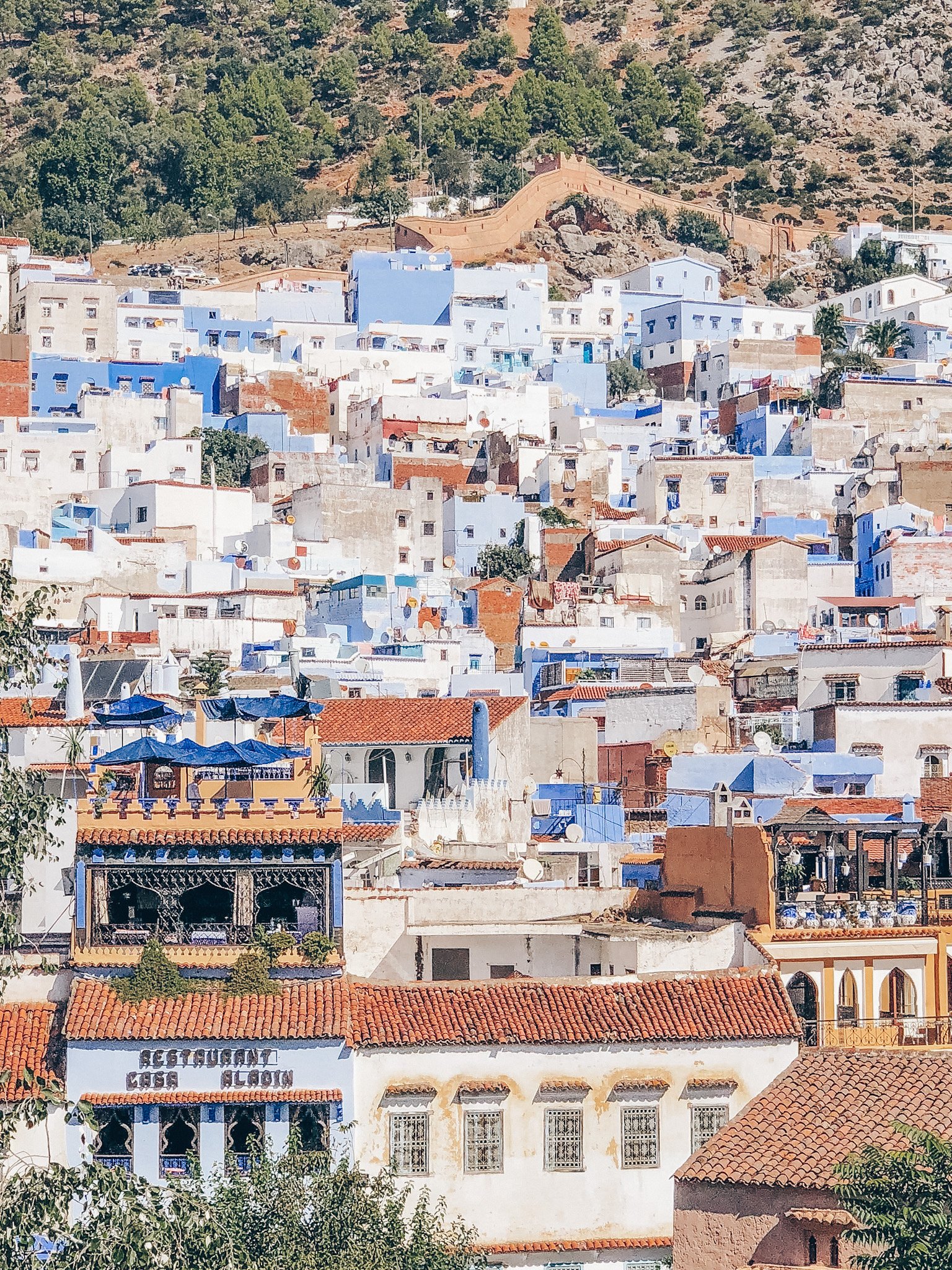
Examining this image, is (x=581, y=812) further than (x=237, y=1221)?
Yes

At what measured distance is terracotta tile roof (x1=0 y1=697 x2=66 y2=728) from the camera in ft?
120

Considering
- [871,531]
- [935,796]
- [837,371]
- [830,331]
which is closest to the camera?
[935,796]

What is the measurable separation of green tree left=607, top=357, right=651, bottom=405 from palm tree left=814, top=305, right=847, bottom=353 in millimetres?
8017

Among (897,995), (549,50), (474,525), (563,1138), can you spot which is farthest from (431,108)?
(563,1138)

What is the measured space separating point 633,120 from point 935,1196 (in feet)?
401

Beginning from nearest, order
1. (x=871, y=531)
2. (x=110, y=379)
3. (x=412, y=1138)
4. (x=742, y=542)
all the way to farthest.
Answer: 1. (x=412, y=1138)
2. (x=742, y=542)
3. (x=871, y=531)
4. (x=110, y=379)

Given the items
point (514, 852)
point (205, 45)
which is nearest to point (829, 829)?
point (514, 852)

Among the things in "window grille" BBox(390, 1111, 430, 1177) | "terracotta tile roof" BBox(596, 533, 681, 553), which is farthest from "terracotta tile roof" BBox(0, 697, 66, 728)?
"terracotta tile roof" BBox(596, 533, 681, 553)

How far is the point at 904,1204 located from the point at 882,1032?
8525 mm

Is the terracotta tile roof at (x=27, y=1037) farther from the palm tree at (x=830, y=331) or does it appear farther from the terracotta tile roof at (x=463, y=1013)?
the palm tree at (x=830, y=331)

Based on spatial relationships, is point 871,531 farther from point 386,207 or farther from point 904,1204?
point 386,207

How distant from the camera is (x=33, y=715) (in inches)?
1368

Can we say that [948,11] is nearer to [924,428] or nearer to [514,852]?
[924,428]

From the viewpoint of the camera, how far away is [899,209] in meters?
136
